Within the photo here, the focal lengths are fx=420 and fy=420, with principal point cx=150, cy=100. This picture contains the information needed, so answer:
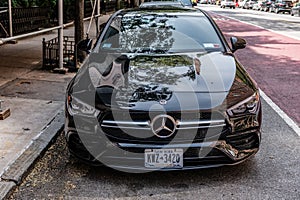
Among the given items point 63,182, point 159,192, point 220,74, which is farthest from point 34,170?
point 220,74

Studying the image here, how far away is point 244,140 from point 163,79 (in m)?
1.01

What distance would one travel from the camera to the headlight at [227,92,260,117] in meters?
4.00

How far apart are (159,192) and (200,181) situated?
1.53 feet

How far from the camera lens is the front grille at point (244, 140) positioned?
400 centimetres

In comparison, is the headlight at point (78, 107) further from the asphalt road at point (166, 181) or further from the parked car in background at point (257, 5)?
the parked car in background at point (257, 5)

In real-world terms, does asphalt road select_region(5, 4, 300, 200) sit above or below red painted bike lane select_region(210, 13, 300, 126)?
below

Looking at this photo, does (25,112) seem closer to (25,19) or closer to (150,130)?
(150,130)

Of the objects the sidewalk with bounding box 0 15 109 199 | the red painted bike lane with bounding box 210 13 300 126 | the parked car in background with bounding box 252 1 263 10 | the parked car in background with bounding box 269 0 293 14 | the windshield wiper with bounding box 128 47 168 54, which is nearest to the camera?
the sidewalk with bounding box 0 15 109 199

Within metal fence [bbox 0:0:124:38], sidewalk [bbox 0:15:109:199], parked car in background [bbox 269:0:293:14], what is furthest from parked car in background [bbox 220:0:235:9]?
sidewalk [bbox 0:15:109:199]

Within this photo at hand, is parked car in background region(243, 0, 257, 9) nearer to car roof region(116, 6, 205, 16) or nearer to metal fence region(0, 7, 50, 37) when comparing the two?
metal fence region(0, 7, 50, 37)

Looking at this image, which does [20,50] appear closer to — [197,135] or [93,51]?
[93,51]

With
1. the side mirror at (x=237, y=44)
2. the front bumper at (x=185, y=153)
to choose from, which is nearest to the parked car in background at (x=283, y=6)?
the side mirror at (x=237, y=44)

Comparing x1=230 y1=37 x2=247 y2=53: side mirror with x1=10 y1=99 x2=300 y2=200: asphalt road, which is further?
x1=230 y1=37 x2=247 y2=53: side mirror

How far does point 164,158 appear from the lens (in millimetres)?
3867
